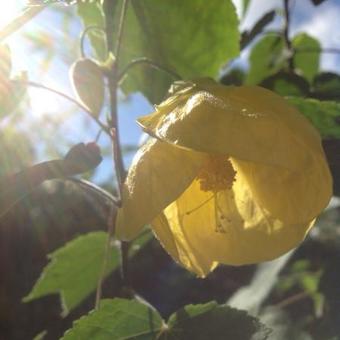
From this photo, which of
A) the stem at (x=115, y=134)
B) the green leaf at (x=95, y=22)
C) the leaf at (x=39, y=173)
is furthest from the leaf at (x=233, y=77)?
the leaf at (x=39, y=173)

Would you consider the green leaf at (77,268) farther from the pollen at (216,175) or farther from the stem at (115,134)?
the pollen at (216,175)

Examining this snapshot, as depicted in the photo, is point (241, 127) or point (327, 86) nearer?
point (241, 127)

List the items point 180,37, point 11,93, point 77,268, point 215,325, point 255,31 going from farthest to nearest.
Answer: point 255,31
point 77,268
point 180,37
point 11,93
point 215,325

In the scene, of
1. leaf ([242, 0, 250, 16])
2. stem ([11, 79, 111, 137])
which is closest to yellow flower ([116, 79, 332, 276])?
stem ([11, 79, 111, 137])

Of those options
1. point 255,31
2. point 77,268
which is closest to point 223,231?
point 77,268

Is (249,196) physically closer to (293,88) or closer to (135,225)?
(135,225)

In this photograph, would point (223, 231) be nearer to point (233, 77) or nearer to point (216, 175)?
point (216, 175)

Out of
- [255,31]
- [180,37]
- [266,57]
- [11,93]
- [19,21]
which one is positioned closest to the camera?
[19,21]
